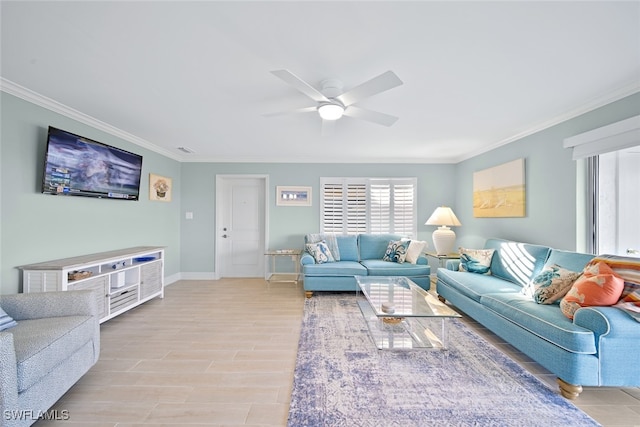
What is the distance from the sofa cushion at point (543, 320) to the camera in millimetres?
1729

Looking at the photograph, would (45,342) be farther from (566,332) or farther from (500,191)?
(500,191)

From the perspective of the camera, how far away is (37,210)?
2.58 m

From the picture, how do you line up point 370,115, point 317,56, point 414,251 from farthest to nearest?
point 414,251, point 370,115, point 317,56

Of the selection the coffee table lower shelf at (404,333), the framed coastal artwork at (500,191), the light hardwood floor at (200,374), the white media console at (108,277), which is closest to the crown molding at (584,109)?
the framed coastal artwork at (500,191)

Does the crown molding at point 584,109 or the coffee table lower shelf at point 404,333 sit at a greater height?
the crown molding at point 584,109

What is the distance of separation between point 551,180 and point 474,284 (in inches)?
61.2

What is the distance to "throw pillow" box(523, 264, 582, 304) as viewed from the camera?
88.0 inches

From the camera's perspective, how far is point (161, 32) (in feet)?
5.36

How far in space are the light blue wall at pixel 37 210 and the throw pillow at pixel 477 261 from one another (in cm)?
477

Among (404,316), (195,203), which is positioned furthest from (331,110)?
(195,203)

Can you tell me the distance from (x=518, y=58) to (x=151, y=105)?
3.30 m

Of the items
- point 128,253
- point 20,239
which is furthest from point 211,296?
point 20,239

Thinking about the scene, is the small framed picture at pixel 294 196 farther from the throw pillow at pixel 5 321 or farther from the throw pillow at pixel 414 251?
the throw pillow at pixel 5 321

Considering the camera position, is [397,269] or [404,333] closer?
[404,333]
